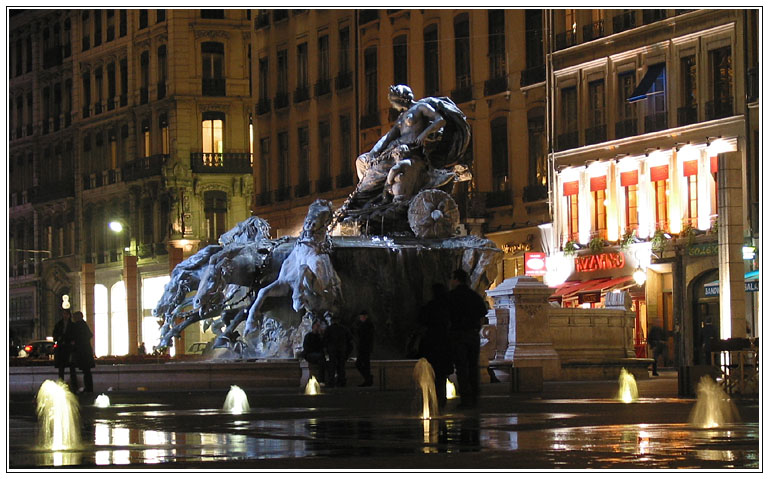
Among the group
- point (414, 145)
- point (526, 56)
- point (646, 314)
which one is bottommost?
point (646, 314)

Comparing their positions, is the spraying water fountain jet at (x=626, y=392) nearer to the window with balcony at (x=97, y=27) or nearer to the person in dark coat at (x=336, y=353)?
the person in dark coat at (x=336, y=353)

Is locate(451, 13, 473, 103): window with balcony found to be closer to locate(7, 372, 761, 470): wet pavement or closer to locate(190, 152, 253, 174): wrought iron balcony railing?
locate(190, 152, 253, 174): wrought iron balcony railing

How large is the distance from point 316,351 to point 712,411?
11.0m

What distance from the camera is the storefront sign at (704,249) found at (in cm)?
4706

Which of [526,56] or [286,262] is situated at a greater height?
[526,56]

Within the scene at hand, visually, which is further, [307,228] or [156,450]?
[307,228]

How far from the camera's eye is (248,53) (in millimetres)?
78375

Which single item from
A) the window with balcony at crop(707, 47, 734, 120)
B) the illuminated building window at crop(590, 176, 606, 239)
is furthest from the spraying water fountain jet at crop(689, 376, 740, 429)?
the illuminated building window at crop(590, 176, 606, 239)

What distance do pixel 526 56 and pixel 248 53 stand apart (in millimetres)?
24857

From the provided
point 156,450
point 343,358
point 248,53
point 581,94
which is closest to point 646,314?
point 581,94

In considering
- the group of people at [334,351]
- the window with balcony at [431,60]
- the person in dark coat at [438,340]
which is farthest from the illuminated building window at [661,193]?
the person in dark coat at [438,340]

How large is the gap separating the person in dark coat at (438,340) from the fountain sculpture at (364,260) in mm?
10095

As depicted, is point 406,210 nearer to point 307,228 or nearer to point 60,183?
point 307,228
